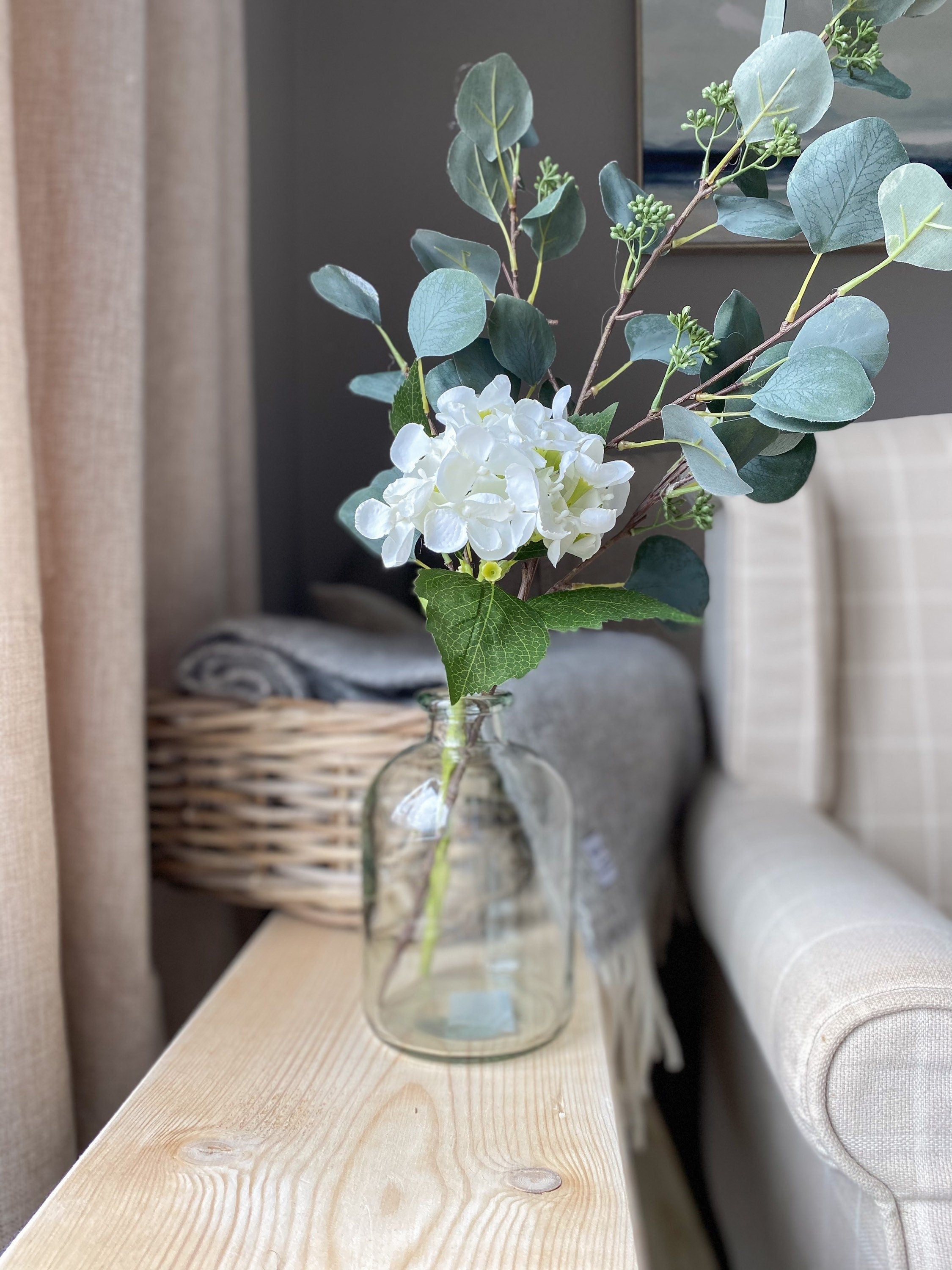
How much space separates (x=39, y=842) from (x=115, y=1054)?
216 millimetres

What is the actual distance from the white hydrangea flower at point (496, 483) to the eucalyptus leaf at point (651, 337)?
3.0 inches

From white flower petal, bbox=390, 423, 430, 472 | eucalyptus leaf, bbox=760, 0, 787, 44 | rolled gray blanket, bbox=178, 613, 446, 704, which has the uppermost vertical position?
eucalyptus leaf, bbox=760, 0, 787, 44

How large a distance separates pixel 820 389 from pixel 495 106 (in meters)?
0.25

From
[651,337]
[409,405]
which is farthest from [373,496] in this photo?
[651,337]

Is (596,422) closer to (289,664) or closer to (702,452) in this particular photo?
(702,452)

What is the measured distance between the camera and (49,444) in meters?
0.67

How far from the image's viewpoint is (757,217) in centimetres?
48

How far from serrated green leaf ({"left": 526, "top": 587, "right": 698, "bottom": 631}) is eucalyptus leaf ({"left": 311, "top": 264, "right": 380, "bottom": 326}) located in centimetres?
18

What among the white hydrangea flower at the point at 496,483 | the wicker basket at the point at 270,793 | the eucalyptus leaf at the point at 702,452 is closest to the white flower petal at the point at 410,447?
the white hydrangea flower at the point at 496,483

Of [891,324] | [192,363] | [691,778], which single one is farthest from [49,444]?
[691,778]

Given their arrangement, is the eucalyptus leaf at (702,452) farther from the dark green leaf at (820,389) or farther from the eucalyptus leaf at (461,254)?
the eucalyptus leaf at (461,254)

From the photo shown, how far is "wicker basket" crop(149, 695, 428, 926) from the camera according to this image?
74 cm

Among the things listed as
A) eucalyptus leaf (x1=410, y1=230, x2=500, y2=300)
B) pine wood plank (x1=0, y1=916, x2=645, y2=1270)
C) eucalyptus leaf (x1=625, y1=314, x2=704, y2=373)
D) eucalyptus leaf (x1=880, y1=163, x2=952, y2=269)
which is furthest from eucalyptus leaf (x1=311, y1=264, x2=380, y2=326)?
pine wood plank (x1=0, y1=916, x2=645, y2=1270)

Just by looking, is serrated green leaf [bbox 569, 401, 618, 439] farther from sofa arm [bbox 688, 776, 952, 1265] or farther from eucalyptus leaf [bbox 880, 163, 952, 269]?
sofa arm [bbox 688, 776, 952, 1265]
